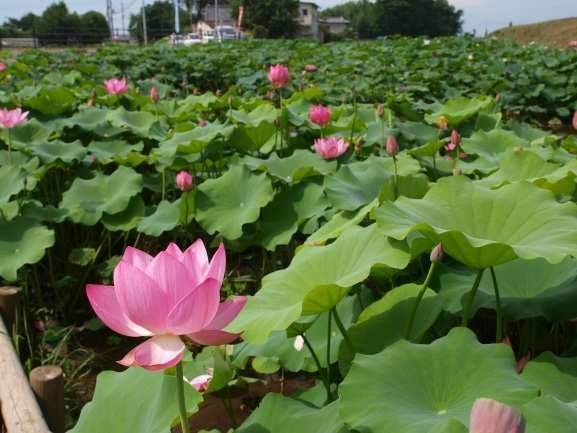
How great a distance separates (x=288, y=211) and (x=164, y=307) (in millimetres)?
1340

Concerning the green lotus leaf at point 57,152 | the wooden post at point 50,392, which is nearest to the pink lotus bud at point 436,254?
the wooden post at point 50,392

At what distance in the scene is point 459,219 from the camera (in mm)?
1081

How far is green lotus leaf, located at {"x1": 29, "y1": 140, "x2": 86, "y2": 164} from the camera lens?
2541 millimetres

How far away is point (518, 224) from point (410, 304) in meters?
0.23

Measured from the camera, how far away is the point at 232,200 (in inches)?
80.9

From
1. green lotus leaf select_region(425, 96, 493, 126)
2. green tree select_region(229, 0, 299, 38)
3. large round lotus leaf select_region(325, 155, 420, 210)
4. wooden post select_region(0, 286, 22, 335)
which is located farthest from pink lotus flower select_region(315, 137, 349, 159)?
green tree select_region(229, 0, 299, 38)

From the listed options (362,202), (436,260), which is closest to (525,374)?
(436,260)

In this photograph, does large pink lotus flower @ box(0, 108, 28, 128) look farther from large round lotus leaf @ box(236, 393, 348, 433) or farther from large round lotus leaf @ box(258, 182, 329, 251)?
large round lotus leaf @ box(236, 393, 348, 433)

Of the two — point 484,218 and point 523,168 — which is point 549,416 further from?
point 523,168

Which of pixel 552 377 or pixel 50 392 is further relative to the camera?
pixel 50 392

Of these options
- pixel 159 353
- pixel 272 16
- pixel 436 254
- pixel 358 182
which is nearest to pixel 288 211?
pixel 358 182

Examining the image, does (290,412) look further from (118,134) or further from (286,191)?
(118,134)

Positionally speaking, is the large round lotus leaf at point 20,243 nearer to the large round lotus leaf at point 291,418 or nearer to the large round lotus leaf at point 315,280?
the large round lotus leaf at point 315,280

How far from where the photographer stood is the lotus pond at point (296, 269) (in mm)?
728
